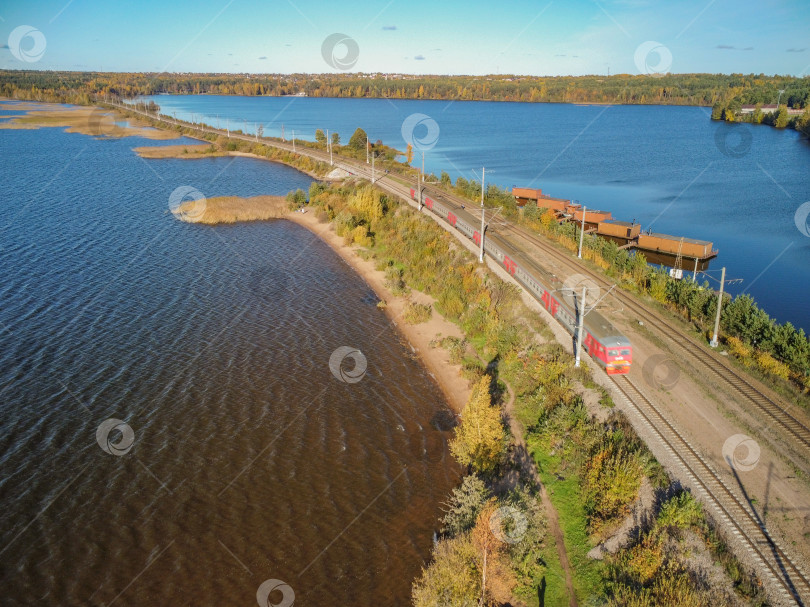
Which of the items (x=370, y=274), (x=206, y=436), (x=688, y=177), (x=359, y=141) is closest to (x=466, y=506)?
(x=206, y=436)

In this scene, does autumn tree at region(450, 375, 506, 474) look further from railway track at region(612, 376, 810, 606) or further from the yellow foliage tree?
railway track at region(612, 376, 810, 606)

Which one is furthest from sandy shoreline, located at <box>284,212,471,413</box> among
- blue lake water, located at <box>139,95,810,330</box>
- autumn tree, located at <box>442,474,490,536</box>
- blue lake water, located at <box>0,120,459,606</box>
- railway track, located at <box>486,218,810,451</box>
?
blue lake water, located at <box>139,95,810,330</box>

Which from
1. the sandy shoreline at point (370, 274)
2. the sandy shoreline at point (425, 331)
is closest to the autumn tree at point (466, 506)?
the sandy shoreline at point (425, 331)

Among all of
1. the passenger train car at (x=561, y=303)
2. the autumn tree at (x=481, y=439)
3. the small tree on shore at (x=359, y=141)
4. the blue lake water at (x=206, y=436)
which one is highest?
the small tree on shore at (x=359, y=141)

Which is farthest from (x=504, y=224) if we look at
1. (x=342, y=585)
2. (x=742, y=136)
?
(x=742, y=136)

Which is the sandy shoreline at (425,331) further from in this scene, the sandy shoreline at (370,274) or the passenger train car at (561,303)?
the passenger train car at (561,303)

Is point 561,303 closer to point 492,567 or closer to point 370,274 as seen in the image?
point 492,567

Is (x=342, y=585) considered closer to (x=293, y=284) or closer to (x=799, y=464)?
(x=799, y=464)
